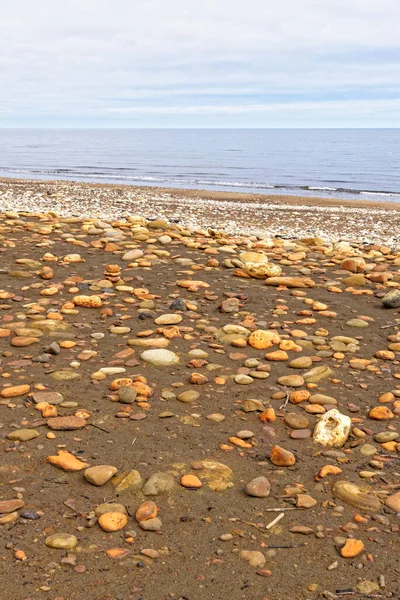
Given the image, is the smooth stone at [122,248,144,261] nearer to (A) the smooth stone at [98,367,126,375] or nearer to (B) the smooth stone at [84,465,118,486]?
(A) the smooth stone at [98,367,126,375]

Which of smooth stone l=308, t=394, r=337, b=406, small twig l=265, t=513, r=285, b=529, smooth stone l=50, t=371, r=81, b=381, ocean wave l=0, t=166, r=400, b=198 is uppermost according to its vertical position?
ocean wave l=0, t=166, r=400, b=198

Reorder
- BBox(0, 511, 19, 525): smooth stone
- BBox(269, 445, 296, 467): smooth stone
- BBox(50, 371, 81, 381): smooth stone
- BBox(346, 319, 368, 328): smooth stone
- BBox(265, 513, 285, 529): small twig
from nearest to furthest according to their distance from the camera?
BBox(0, 511, 19, 525): smooth stone < BBox(265, 513, 285, 529): small twig < BBox(269, 445, 296, 467): smooth stone < BBox(50, 371, 81, 381): smooth stone < BBox(346, 319, 368, 328): smooth stone

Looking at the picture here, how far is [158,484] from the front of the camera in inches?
142

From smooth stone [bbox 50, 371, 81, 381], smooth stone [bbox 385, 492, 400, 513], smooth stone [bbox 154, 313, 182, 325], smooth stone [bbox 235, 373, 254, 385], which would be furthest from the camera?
smooth stone [bbox 154, 313, 182, 325]

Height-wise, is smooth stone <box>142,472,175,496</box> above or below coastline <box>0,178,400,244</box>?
below

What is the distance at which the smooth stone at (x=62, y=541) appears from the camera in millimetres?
3055

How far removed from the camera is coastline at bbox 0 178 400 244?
1872 cm

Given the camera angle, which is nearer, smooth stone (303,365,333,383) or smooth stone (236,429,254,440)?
smooth stone (236,429,254,440)

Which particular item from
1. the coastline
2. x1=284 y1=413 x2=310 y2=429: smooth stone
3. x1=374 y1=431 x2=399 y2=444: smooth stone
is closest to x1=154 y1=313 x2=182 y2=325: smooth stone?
x1=284 y1=413 x2=310 y2=429: smooth stone

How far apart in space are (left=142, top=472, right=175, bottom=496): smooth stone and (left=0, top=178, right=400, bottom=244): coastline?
1347 centimetres

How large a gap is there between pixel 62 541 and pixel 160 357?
2.47 metres

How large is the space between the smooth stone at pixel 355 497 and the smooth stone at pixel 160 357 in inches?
83.2

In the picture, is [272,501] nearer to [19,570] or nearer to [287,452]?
[287,452]

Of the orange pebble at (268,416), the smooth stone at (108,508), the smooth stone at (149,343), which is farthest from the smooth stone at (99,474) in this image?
the smooth stone at (149,343)
